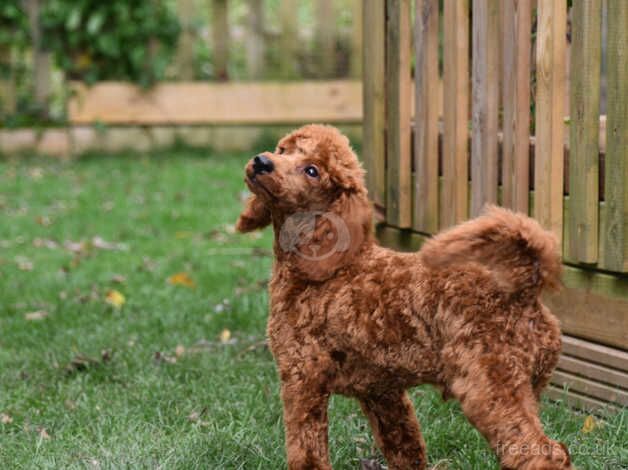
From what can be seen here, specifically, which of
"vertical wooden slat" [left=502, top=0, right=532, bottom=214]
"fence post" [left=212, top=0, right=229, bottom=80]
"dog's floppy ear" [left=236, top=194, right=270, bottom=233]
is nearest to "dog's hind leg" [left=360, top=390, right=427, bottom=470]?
"dog's floppy ear" [left=236, top=194, right=270, bottom=233]

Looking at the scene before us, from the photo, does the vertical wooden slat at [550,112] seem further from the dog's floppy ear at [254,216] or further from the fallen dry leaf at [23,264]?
the fallen dry leaf at [23,264]

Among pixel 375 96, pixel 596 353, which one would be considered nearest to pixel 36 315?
pixel 375 96

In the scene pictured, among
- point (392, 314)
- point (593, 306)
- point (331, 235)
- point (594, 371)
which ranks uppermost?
point (331, 235)

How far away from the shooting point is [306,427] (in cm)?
251

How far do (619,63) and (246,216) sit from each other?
123 cm

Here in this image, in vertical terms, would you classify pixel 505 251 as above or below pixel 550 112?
below

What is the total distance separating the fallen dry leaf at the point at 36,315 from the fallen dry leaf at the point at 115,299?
330mm

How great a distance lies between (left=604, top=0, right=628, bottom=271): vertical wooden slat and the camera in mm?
2988

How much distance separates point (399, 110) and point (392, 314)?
1.72 m

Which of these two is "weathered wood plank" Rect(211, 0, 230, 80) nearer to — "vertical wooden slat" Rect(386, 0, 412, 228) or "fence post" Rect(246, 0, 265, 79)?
"fence post" Rect(246, 0, 265, 79)

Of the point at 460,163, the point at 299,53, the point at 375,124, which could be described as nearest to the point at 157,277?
the point at 375,124

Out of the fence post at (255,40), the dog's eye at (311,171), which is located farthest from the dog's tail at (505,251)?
the fence post at (255,40)

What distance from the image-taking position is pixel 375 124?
163 inches

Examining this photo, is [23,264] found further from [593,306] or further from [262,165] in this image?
[262,165]
